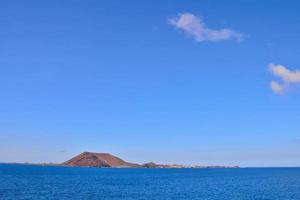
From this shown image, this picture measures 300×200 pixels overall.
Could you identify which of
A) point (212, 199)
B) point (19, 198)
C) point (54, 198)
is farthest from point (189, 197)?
point (19, 198)

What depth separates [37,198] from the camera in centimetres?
7269

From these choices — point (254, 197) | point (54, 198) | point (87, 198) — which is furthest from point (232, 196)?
point (54, 198)

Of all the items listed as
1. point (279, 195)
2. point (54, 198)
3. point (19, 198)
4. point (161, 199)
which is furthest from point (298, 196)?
point (19, 198)

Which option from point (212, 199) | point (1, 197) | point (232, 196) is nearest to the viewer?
point (1, 197)

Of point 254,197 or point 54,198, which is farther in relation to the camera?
point 254,197

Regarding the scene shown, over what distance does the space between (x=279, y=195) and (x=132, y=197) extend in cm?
3492

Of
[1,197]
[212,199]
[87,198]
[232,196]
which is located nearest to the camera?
[1,197]

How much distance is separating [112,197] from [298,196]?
42282 millimetres

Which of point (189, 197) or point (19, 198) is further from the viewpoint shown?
point (189, 197)

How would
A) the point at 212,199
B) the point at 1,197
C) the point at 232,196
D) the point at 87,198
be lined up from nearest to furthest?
the point at 1,197 < the point at 87,198 < the point at 212,199 < the point at 232,196

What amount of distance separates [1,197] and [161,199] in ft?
106

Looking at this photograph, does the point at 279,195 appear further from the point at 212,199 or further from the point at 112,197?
the point at 112,197

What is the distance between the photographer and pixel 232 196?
86938 mm

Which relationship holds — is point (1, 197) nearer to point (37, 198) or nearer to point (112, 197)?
point (37, 198)
